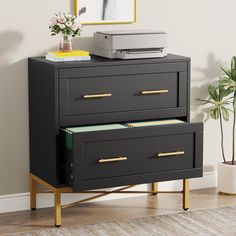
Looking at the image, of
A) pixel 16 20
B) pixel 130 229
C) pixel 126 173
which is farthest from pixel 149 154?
pixel 16 20

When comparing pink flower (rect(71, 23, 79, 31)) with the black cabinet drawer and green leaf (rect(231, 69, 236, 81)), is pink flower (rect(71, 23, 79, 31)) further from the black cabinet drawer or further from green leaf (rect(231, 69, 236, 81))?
green leaf (rect(231, 69, 236, 81))

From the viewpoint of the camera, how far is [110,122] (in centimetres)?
386

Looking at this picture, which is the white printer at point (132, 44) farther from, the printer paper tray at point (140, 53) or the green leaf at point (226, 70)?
the green leaf at point (226, 70)

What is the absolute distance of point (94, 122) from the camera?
380 centimetres

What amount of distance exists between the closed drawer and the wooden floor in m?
0.58

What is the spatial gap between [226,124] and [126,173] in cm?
106

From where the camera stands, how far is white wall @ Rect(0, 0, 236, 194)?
12.9 feet

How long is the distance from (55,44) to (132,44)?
0.44m

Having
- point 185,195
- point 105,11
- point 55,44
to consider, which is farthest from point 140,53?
point 185,195

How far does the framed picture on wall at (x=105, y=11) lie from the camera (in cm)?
404

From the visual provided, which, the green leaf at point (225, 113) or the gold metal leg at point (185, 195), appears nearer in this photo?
the gold metal leg at point (185, 195)

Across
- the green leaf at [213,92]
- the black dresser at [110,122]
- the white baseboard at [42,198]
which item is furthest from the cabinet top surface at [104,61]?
the white baseboard at [42,198]

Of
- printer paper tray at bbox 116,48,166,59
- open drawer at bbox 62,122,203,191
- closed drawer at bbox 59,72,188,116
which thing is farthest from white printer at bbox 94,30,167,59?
open drawer at bbox 62,122,203,191

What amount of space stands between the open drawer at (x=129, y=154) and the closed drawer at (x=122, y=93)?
11 centimetres
